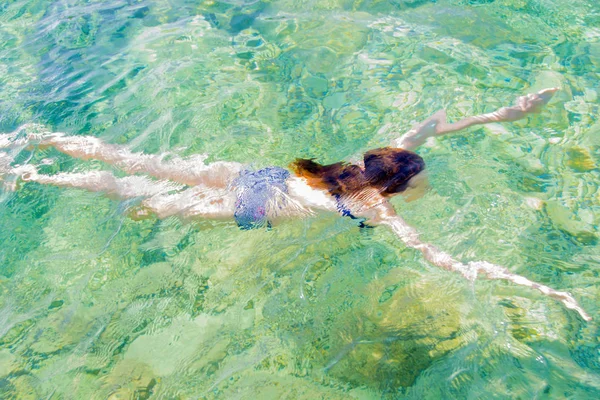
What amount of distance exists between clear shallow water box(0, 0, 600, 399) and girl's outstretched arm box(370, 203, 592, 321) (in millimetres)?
87

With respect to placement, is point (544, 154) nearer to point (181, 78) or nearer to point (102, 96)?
point (181, 78)

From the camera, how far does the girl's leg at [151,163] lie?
542cm

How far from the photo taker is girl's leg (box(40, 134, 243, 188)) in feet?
17.8

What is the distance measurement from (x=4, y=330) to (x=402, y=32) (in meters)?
7.15

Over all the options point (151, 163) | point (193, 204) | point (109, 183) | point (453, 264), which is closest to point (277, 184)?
point (193, 204)

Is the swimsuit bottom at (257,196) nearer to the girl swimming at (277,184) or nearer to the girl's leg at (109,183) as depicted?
the girl swimming at (277,184)

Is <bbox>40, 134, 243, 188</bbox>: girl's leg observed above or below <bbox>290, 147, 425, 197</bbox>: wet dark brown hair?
below

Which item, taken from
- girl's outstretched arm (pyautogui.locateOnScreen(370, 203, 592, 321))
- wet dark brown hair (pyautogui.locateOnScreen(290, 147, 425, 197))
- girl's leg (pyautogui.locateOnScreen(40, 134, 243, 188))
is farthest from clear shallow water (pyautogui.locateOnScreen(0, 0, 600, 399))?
wet dark brown hair (pyautogui.locateOnScreen(290, 147, 425, 197))

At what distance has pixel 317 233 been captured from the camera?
196 inches

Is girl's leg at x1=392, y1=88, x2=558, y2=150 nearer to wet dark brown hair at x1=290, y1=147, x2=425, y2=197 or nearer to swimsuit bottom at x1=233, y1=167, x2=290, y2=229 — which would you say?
wet dark brown hair at x1=290, y1=147, x2=425, y2=197

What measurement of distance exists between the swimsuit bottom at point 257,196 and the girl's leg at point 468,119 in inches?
68.2

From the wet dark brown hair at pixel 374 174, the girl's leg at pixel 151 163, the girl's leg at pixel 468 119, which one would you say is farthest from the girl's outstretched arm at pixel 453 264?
the girl's leg at pixel 151 163

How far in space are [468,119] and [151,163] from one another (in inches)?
169

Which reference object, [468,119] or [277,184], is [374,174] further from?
[468,119]
